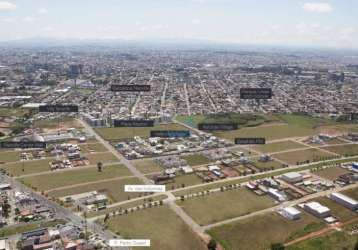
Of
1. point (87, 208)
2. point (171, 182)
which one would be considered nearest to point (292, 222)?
point (171, 182)

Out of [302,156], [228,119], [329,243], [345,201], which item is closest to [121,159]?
[302,156]

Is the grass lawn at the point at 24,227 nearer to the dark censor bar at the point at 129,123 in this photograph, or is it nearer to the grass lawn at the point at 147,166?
the grass lawn at the point at 147,166

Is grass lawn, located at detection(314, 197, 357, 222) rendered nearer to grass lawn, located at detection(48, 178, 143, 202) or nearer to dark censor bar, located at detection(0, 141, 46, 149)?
grass lawn, located at detection(48, 178, 143, 202)

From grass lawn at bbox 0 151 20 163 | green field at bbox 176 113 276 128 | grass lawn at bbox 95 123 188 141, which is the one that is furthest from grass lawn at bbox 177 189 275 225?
green field at bbox 176 113 276 128

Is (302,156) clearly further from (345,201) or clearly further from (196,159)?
(345,201)

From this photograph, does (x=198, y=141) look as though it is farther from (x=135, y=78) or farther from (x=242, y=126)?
(x=135, y=78)

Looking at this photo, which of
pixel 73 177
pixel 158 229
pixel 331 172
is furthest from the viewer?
pixel 331 172

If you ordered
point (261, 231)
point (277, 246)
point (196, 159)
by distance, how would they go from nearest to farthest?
point (277, 246), point (261, 231), point (196, 159)

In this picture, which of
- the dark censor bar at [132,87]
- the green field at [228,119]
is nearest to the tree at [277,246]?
the dark censor bar at [132,87]
